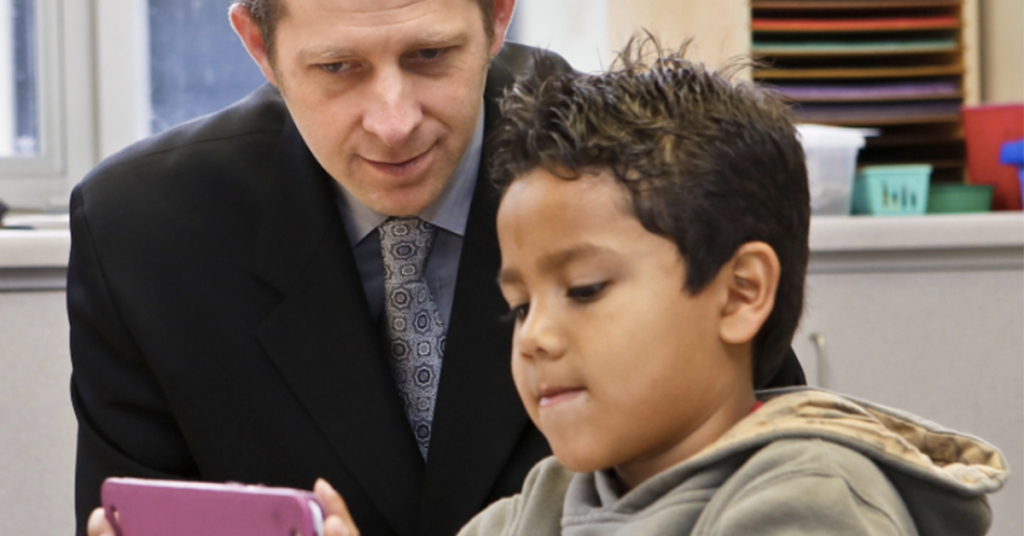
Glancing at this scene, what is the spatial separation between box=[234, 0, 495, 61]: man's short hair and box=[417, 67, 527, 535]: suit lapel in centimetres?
19

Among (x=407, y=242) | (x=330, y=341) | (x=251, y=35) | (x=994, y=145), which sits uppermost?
(x=251, y=35)

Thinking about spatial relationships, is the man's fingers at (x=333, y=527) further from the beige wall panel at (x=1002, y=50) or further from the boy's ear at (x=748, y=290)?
the beige wall panel at (x=1002, y=50)

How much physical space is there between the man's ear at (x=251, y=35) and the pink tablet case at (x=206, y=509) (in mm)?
507

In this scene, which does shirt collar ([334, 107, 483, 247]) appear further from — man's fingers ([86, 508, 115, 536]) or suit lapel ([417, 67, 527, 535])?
→ man's fingers ([86, 508, 115, 536])

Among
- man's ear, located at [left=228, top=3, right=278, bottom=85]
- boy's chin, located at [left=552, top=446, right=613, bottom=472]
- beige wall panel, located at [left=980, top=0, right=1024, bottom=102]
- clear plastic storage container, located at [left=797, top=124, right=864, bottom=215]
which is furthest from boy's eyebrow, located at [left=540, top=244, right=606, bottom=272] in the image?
beige wall panel, located at [left=980, top=0, right=1024, bottom=102]

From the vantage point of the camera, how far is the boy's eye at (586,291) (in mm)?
765

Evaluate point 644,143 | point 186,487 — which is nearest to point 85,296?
point 186,487

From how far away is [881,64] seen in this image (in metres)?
2.12

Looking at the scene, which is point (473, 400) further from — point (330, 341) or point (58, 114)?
point (58, 114)

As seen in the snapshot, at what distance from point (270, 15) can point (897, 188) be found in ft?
3.98

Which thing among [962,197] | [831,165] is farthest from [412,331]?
[962,197]

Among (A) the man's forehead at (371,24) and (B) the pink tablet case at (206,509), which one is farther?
(A) the man's forehead at (371,24)

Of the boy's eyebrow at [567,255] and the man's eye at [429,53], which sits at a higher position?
the man's eye at [429,53]

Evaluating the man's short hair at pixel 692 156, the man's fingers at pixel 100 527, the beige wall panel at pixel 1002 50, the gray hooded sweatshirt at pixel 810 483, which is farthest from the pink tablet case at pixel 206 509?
the beige wall panel at pixel 1002 50
